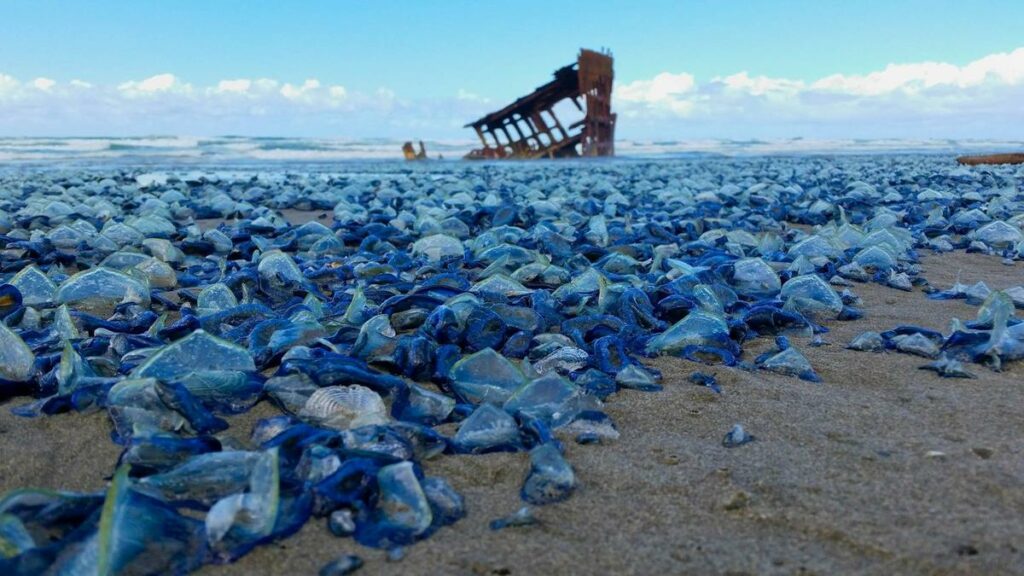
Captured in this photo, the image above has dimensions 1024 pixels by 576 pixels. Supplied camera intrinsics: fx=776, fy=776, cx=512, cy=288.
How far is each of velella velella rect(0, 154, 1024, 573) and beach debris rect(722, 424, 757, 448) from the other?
0.26 meters

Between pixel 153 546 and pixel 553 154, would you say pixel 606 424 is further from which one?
pixel 553 154

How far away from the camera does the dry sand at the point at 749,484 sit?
1322 millimetres

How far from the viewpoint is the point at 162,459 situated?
162 cm

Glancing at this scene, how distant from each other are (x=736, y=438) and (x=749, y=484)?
243mm

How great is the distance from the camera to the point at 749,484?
1584mm

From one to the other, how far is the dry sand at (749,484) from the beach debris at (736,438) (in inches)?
1.2

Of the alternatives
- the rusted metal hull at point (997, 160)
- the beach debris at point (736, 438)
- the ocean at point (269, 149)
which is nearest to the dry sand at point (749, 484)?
the beach debris at point (736, 438)

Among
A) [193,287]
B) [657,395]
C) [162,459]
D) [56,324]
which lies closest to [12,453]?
[162,459]

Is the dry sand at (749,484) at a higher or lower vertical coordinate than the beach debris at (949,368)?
lower

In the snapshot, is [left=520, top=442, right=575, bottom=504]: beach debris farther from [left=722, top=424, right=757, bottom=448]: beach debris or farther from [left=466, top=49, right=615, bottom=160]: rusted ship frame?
[left=466, top=49, right=615, bottom=160]: rusted ship frame

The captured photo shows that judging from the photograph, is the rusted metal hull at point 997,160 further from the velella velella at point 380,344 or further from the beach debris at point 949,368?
the beach debris at point 949,368

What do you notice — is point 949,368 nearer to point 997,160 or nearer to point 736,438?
point 736,438

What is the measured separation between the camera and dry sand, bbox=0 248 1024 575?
4.34 feet

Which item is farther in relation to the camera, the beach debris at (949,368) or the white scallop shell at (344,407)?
the beach debris at (949,368)
